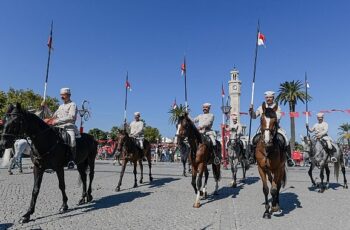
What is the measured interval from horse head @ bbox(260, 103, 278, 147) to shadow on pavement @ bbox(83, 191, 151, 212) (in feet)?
15.6

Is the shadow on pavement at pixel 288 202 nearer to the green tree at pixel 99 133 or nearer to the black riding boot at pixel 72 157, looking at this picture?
the black riding boot at pixel 72 157

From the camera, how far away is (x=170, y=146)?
46312 millimetres

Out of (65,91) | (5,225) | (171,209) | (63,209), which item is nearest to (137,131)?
(65,91)

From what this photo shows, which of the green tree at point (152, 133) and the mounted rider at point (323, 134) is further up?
the green tree at point (152, 133)

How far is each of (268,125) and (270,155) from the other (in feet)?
2.99

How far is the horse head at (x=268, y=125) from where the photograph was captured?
8.91 m

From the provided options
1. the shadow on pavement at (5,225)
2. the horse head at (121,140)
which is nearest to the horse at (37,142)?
the shadow on pavement at (5,225)

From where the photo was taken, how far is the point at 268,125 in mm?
8984

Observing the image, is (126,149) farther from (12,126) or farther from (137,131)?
(12,126)

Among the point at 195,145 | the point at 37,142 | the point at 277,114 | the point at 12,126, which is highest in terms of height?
the point at 277,114

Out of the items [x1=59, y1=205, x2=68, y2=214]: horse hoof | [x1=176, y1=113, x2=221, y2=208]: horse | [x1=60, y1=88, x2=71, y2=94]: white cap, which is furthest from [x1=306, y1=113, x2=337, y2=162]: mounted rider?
[x1=59, y1=205, x2=68, y2=214]: horse hoof

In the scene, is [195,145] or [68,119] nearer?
[68,119]

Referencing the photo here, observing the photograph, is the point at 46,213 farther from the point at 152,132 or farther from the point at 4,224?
the point at 152,132

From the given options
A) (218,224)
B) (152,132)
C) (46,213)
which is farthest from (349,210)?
(152,132)
